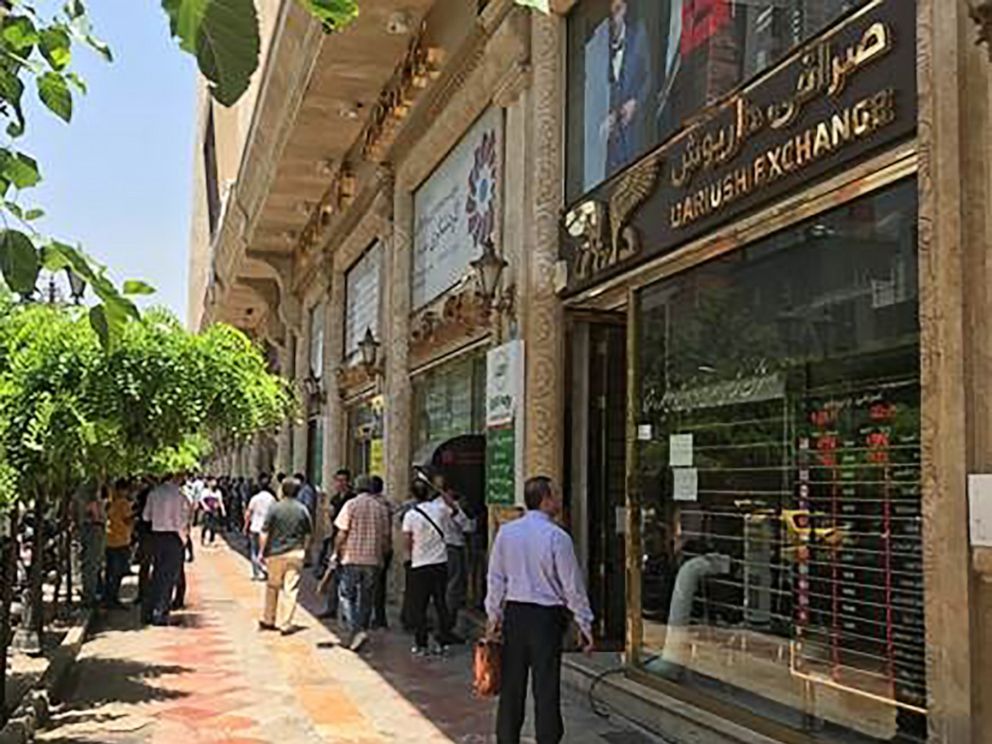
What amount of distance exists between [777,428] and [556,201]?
3.60 metres

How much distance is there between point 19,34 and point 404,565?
32.7ft

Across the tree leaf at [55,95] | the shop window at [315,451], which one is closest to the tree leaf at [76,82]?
the tree leaf at [55,95]

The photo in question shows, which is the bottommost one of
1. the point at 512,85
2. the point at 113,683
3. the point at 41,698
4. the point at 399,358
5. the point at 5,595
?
the point at 113,683

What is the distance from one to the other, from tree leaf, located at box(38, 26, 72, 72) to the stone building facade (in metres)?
0.53

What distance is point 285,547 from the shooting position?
12.4m

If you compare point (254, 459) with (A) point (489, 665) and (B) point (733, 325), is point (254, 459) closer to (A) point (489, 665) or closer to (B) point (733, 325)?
(B) point (733, 325)

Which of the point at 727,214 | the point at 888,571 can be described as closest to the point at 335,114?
the point at 727,214

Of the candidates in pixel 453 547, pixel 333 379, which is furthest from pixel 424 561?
pixel 333 379

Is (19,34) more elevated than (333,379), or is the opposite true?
(333,379)

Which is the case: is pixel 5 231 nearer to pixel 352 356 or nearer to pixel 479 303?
pixel 479 303

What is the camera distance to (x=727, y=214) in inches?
267

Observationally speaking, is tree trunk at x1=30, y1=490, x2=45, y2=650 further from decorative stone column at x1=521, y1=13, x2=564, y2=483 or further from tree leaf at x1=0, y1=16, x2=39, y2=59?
tree leaf at x1=0, y1=16, x2=39, y2=59

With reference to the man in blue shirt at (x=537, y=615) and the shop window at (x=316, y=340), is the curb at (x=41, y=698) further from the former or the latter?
the shop window at (x=316, y=340)

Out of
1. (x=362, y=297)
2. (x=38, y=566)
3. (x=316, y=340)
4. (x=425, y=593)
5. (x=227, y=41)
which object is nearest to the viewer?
(x=227, y=41)
